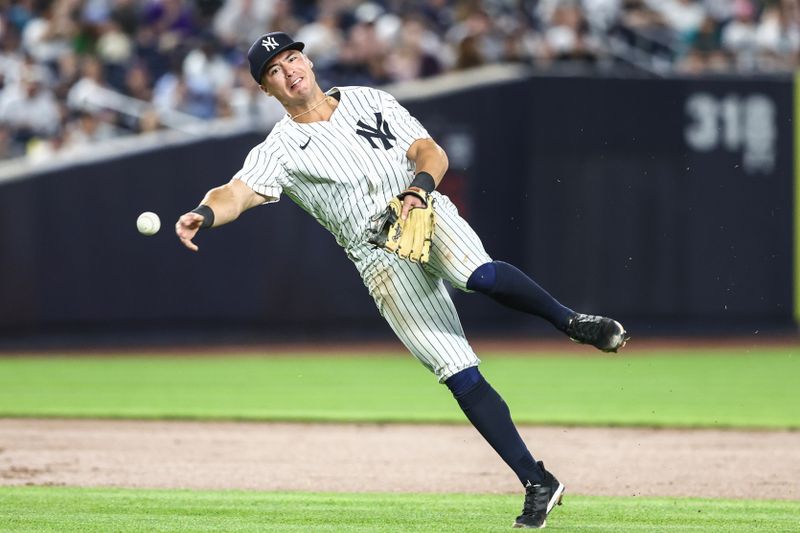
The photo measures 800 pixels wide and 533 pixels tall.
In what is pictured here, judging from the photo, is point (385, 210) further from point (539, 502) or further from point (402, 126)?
point (539, 502)

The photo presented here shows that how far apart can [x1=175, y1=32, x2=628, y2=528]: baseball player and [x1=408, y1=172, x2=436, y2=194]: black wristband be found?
1.4 inches

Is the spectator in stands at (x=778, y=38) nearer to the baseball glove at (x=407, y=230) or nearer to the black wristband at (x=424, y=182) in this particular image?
the black wristband at (x=424, y=182)

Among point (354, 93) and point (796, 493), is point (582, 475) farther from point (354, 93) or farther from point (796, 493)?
point (354, 93)

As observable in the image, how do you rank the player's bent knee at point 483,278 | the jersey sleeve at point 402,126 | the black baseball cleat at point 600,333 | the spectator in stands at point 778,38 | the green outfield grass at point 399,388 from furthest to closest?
the spectator in stands at point 778,38 < the green outfield grass at point 399,388 < the jersey sleeve at point 402,126 < the player's bent knee at point 483,278 < the black baseball cleat at point 600,333

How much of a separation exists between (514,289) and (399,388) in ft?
23.3

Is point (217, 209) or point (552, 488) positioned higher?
point (217, 209)

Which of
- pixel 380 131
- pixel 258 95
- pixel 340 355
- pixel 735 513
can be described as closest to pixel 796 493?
pixel 735 513

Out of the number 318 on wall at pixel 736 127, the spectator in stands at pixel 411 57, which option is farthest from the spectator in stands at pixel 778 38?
the spectator in stands at pixel 411 57

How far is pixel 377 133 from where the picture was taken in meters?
5.91

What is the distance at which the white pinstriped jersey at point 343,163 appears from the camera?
5.82 m

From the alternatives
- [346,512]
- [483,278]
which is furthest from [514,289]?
[346,512]

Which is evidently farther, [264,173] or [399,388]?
[399,388]

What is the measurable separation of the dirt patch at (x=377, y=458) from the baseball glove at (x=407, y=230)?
2226mm

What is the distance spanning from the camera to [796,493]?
24.0 ft
